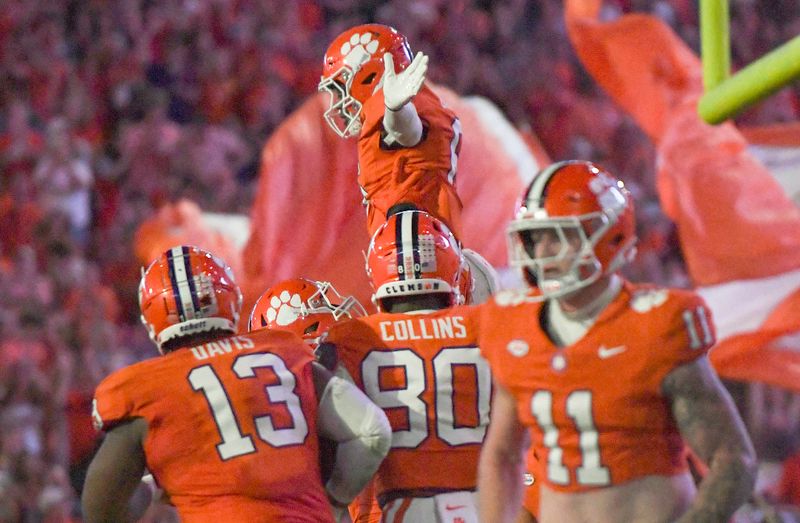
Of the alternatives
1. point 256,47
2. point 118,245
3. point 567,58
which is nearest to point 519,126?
point 567,58

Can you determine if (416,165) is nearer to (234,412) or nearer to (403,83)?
(403,83)

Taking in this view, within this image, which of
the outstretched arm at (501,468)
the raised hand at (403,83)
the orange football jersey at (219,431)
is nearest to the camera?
the outstretched arm at (501,468)

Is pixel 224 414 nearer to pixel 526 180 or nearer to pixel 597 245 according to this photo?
A: pixel 597 245

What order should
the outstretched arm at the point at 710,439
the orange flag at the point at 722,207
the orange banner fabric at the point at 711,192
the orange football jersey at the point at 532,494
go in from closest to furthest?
the outstretched arm at the point at 710,439, the orange football jersey at the point at 532,494, the orange flag at the point at 722,207, the orange banner fabric at the point at 711,192

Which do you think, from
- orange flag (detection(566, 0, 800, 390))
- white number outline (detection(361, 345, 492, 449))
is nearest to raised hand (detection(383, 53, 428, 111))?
white number outline (detection(361, 345, 492, 449))

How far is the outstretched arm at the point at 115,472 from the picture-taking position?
390 centimetres

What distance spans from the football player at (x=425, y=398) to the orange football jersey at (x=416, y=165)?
1092mm

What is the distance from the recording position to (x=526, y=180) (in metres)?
9.95

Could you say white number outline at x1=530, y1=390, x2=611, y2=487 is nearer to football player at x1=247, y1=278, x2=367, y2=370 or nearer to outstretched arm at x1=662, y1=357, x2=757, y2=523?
outstretched arm at x1=662, y1=357, x2=757, y2=523

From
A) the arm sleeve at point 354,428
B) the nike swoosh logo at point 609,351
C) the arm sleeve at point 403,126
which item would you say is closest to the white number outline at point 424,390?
the arm sleeve at point 354,428

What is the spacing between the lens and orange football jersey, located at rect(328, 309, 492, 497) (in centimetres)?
421

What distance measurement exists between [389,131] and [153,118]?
18.2 ft

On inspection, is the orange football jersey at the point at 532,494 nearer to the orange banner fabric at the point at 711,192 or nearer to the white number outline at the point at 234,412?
the white number outline at the point at 234,412

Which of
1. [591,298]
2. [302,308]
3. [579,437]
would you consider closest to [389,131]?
[302,308]
